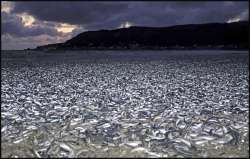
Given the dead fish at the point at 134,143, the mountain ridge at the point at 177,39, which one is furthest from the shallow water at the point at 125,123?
the mountain ridge at the point at 177,39

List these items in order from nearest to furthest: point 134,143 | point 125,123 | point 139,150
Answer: point 139,150, point 134,143, point 125,123

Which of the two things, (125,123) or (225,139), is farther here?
(125,123)

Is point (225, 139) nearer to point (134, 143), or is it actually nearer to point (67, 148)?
point (134, 143)

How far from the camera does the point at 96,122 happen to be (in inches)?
484

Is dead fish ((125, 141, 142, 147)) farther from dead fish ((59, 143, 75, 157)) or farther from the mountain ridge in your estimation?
the mountain ridge

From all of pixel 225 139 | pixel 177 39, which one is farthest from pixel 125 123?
pixel 177 39

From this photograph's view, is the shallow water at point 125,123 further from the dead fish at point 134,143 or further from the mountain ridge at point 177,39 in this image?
the mountain ridge at point 177,39

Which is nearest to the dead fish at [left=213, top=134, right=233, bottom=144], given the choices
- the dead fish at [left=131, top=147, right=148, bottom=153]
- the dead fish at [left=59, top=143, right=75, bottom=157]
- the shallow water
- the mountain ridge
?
the shallow water

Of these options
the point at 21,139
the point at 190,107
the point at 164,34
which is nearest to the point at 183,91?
the point at 190,107

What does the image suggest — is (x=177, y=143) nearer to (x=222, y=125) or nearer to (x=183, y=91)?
(x=222, y=125)

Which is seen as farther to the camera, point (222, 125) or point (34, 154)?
point (222, 125)

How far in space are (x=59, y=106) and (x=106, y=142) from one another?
5058mm

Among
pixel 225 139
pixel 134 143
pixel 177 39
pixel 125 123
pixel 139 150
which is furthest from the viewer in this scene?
pixel 177 39

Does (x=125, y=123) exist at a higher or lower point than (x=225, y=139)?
higher
